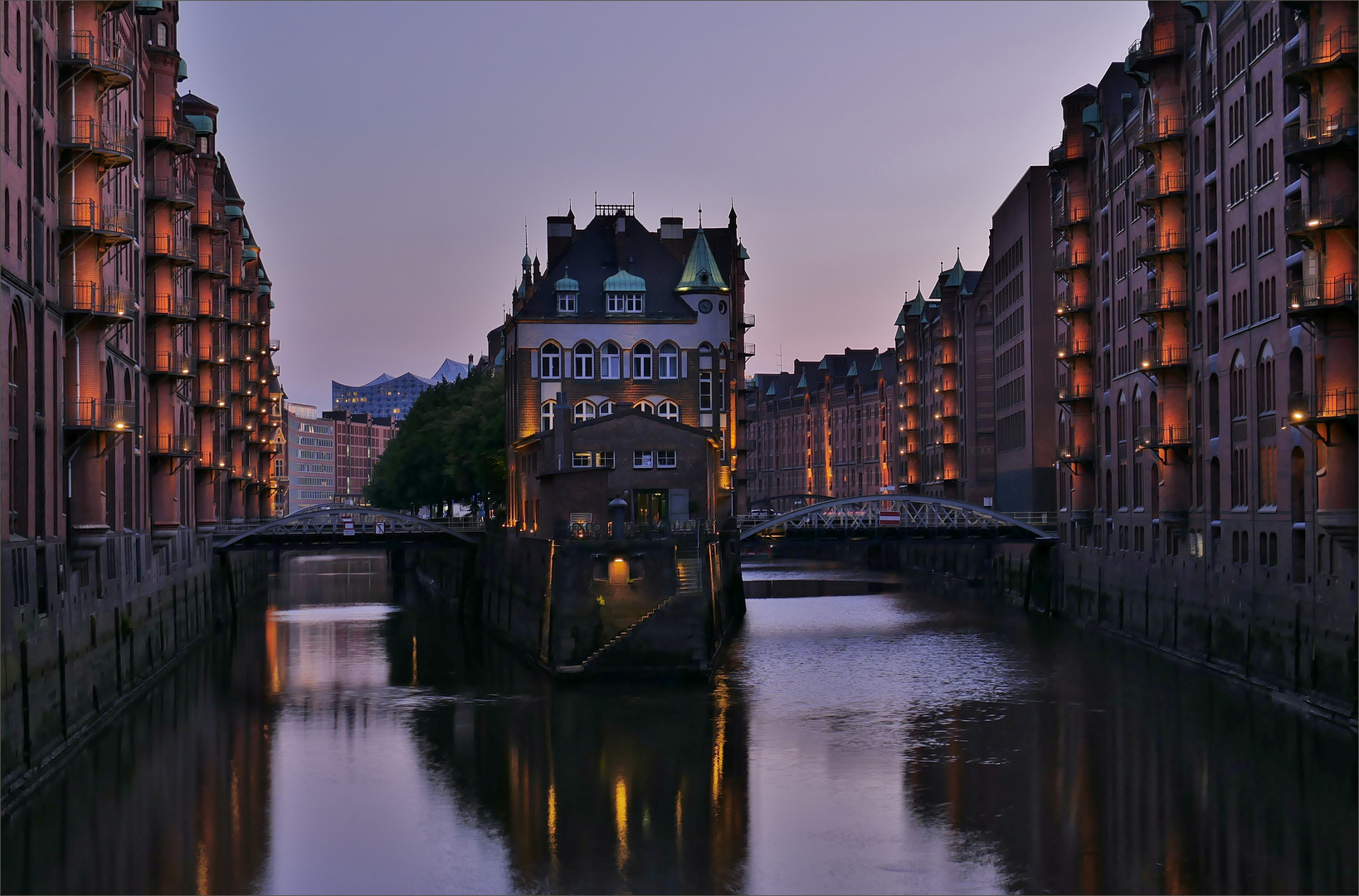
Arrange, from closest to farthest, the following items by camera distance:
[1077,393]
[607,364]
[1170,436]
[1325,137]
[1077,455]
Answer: [1325,137] → [1170,436] → [1077,455] → [1077,393] → [607,364]

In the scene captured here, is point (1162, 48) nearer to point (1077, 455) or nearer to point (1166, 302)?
point (1166, 302)

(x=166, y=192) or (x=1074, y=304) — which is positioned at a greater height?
(x=166, y=192)

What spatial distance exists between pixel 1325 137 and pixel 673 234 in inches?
2388

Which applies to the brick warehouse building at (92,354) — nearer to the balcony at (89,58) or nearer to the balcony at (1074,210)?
the balcony at (89,58)

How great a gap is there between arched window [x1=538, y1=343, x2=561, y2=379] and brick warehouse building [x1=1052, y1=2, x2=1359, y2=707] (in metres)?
27.9

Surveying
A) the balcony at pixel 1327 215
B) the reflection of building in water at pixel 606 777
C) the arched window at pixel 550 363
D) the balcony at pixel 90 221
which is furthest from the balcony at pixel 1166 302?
the balcony at pixel 90 221

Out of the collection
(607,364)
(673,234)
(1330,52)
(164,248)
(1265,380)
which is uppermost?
(673,234)

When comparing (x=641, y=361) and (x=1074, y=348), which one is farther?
(x=641, y=361)

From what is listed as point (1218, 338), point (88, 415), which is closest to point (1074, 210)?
point (1218, 338)

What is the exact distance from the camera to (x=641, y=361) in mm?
87375

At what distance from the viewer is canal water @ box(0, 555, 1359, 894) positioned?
109 feet

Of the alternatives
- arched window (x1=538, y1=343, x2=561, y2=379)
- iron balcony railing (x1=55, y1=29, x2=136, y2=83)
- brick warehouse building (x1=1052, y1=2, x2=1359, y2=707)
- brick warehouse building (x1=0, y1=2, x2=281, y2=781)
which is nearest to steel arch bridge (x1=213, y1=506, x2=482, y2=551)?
brick warehouse building (x1=0, y1=2, x2=281, y2=781)

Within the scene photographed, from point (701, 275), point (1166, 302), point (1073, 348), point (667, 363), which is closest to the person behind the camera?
point (1166, 302)

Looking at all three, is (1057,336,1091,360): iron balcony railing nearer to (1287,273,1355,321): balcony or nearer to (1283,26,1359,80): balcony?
(1287,273,1355,321): balcony
